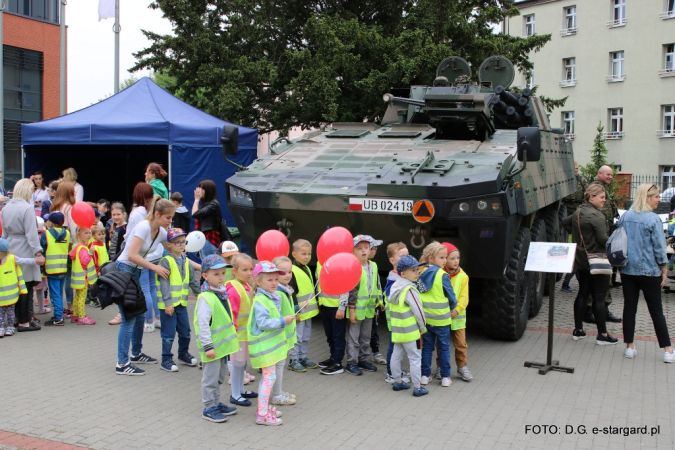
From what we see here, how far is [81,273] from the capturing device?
8.38 metres

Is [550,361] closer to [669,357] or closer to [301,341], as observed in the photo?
[669,357]

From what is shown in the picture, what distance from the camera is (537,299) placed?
8562 mm

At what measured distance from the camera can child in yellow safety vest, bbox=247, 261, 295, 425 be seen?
16.5 ft

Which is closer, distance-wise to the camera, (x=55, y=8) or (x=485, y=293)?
(x=485, y=293)

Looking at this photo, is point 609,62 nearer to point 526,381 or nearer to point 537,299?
point 537,299

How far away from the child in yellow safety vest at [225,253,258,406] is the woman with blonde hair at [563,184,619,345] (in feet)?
12.3

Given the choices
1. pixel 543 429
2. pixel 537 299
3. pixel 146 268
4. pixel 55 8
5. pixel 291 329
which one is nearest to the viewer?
pixel 543 429

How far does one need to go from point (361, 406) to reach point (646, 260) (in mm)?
3170

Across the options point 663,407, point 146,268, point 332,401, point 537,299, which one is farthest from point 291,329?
point 537,299

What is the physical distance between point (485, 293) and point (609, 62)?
29.9 m

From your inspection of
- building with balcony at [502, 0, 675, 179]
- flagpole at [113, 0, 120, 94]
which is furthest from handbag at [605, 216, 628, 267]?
building with balcony at [502, 0, 675, 179]

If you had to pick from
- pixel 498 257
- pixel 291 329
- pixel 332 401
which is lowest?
pixel 332 401

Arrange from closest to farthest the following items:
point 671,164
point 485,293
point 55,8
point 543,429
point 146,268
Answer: point 543,429
point 146,268
point 485,293
point 55,8
point 671,164

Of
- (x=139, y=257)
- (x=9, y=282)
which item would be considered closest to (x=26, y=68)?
(x=9, y=282)
